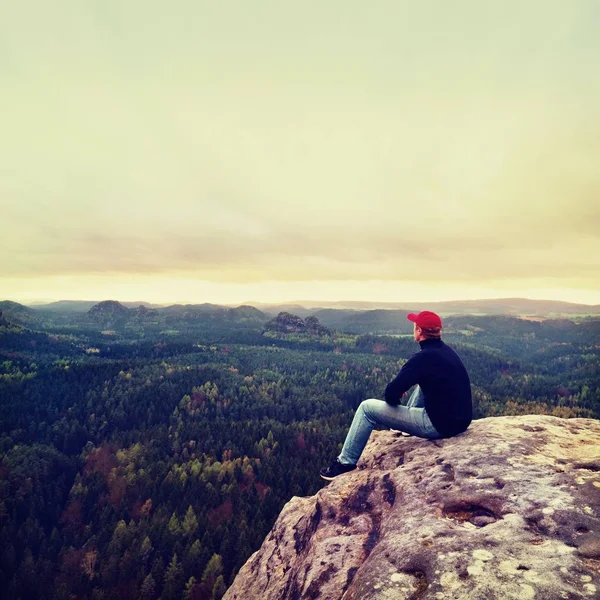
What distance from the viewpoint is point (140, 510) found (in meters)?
101

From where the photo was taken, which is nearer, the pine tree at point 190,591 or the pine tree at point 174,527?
the pine tree at point 190,591

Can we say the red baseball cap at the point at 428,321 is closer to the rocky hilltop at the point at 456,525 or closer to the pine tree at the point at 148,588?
the rocky hilltop at the point at 456,525

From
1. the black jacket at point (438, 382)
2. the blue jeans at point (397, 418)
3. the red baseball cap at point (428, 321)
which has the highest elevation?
the red baseball cap at point (428, 321)

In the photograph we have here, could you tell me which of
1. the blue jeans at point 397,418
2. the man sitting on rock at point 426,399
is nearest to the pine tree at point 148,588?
A: the man sitting on rock at point 426,399

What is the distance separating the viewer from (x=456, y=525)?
30.3ft

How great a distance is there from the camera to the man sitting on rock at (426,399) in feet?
38.6

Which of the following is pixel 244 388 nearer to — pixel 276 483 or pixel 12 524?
pixel 276 483

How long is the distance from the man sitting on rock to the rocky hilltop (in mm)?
914

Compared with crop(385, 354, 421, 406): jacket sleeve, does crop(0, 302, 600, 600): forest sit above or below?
below

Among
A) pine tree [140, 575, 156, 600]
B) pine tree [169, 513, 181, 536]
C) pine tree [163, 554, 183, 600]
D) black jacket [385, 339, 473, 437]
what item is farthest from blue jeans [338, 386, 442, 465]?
pine tree [169, 513, 181, 536]

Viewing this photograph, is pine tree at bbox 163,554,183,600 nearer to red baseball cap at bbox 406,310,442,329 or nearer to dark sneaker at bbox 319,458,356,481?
dark sneaker at bbox 319,458,356,481

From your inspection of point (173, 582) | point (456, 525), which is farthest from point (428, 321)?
point (173, 582)

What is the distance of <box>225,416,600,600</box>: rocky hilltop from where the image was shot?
7.24m

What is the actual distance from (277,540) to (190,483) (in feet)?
354
